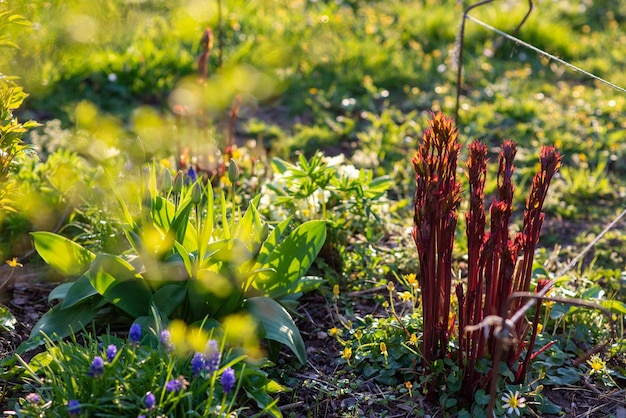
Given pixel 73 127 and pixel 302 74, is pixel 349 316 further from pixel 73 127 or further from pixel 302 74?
pixel 302 74

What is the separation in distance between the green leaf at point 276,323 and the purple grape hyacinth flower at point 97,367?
0.61 meters

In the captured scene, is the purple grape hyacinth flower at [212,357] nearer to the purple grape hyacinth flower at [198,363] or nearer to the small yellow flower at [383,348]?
the purple grape hyacinth flower at [198,363]

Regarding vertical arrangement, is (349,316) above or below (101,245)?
below

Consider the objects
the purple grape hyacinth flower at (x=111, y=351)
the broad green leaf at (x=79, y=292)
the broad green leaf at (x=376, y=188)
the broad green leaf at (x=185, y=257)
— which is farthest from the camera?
the broad green leaf at (x=376, y=188)

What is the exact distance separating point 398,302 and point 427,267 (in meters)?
0.78

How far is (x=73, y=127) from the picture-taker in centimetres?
455

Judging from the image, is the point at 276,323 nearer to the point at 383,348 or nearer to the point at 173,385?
the point at 383,348

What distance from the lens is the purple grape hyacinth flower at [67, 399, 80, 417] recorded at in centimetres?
177

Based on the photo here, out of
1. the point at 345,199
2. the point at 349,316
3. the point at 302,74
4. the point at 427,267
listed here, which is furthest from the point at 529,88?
the point at 427,267

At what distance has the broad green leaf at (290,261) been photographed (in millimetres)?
2543

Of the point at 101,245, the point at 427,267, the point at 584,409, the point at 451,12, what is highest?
the point at 451,12

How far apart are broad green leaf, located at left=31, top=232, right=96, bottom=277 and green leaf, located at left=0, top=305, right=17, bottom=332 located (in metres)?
0.24

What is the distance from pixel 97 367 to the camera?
182cm

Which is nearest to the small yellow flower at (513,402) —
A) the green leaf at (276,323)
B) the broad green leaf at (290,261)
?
the green leaf at (276,323)
